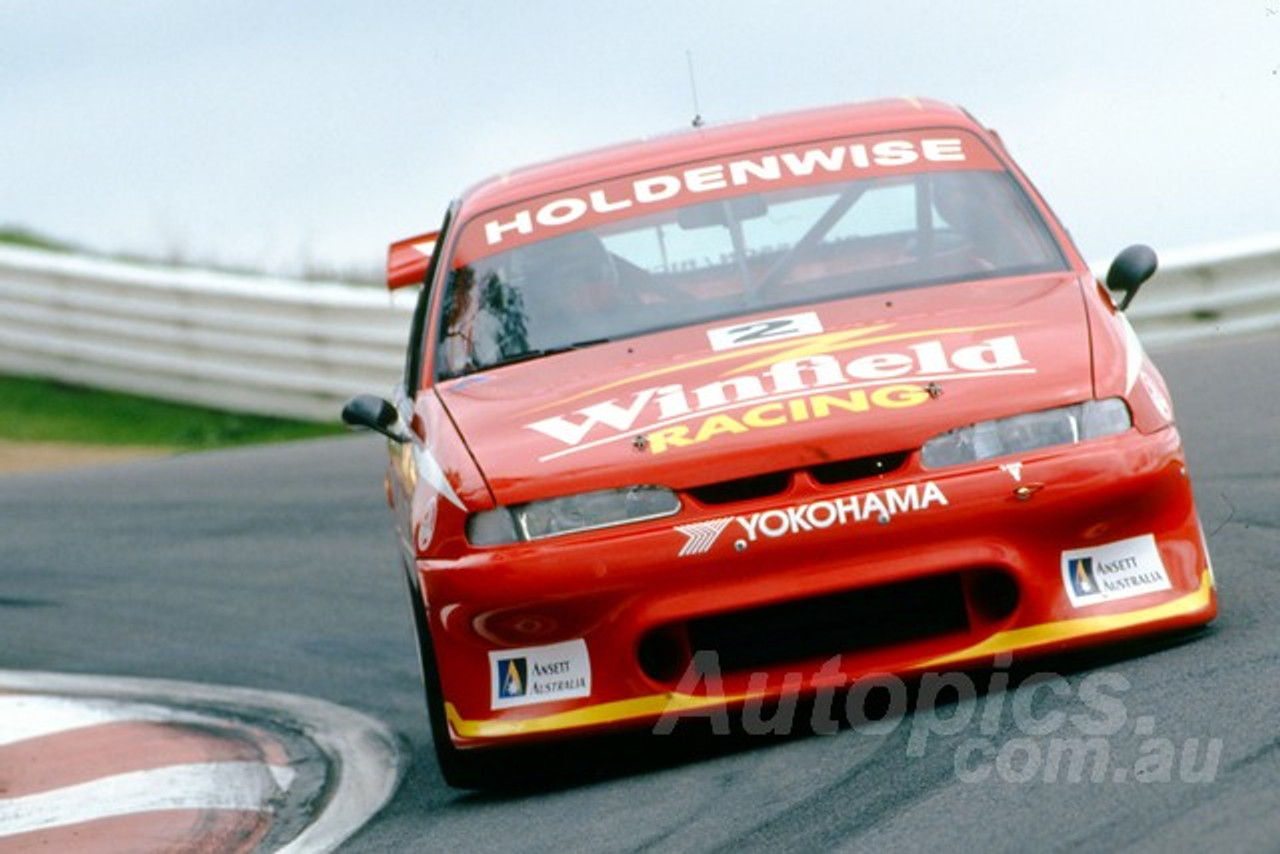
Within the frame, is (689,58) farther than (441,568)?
Yes

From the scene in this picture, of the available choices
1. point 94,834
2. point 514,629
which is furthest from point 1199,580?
point 94,834

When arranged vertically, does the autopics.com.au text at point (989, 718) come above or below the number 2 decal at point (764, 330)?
below

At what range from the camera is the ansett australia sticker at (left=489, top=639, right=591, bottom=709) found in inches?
220

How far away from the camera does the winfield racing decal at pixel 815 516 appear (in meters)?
5.46

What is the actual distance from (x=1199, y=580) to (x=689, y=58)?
2854 millimetres

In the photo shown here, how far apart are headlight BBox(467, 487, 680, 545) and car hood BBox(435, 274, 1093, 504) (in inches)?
1.0

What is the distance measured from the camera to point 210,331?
14.8 metres

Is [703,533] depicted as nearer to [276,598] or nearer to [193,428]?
[276,598]

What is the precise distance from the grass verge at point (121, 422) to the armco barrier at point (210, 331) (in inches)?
3.0

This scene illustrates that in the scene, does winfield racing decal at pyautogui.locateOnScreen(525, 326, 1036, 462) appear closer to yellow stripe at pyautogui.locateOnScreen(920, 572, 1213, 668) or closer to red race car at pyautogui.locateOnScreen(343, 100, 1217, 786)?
red race car at pyautogui.locateOnScreen(343, 100, 1217, 786)

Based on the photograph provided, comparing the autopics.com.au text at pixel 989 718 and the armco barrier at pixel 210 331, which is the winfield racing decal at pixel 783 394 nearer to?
the autopics.com.au text at pixel 989 718

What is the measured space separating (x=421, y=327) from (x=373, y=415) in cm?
43

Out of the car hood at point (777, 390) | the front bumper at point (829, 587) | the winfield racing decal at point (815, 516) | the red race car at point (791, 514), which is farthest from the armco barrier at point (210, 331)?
the winfield racing decal at point (815, 516)

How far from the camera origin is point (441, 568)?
18.6 feet
